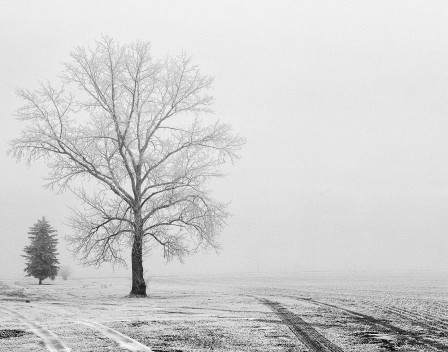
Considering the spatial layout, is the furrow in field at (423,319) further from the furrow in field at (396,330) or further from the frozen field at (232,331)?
the furrow in field at (396,330)

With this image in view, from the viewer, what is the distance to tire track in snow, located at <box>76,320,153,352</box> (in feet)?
26.2

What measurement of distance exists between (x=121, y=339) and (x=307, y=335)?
146 inches

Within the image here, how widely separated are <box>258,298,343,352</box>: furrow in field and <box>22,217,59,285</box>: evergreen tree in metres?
49.4

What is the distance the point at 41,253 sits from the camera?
57219 millimetres

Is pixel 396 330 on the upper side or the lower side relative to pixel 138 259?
lower

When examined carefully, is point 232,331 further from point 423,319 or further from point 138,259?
point 138,259

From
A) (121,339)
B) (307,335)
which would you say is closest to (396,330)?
(307,335)

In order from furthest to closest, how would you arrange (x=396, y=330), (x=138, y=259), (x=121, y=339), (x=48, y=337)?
(x=138, y=259) < (x=396, y=330) < (x=48, y=337) < (x=121, y=339)

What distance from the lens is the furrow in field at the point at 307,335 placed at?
8.09 meters

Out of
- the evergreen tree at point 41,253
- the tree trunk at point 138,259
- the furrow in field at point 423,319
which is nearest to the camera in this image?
the furrow in field at point 423,319

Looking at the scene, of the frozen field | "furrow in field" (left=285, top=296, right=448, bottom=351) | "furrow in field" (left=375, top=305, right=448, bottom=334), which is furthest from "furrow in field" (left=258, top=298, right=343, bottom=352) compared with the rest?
"furrow in field" (left=375, top=305, right=448, bottom=334)

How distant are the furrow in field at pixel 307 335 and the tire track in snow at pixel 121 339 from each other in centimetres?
292

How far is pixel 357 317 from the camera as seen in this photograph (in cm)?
1291

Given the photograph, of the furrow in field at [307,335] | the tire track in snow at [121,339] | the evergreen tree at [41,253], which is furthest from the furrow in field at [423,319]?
the evergreen tree at [41,253]
